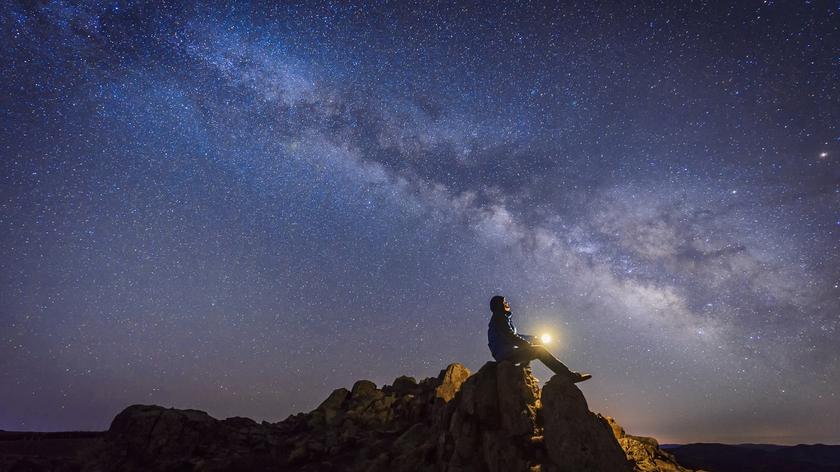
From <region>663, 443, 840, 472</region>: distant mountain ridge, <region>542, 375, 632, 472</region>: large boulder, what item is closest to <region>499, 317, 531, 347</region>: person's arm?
<region>542, 375, 632, 472</region>: large boulder

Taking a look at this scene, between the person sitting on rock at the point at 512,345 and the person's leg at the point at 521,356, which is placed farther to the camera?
the person's leg at the point at 521,356

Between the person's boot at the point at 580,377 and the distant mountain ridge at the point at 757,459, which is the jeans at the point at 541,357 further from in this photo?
the distant mountain ridge at the point at 757,459

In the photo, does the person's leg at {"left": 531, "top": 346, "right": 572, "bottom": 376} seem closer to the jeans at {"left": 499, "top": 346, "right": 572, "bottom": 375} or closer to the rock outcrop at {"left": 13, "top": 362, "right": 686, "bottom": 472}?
the jeans at {"left": 499, "top": 346, "right": 572, "bottom": 375}

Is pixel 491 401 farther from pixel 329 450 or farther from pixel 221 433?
pixel 221 433

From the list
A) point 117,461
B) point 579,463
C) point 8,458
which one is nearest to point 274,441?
point 117,461

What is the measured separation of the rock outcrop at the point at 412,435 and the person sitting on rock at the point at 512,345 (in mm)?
459

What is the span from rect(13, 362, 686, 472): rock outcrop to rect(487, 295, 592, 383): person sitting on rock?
46cm

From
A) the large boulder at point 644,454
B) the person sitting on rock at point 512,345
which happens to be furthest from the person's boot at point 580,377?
the large boulder at point 644,454

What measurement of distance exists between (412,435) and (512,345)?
9789 millimetres

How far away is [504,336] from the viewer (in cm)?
1391

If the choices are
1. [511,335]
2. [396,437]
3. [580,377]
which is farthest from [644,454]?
[396,437]

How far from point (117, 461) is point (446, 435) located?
1929 cm

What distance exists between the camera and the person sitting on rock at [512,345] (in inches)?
513

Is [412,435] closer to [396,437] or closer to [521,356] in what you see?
[396,437]
